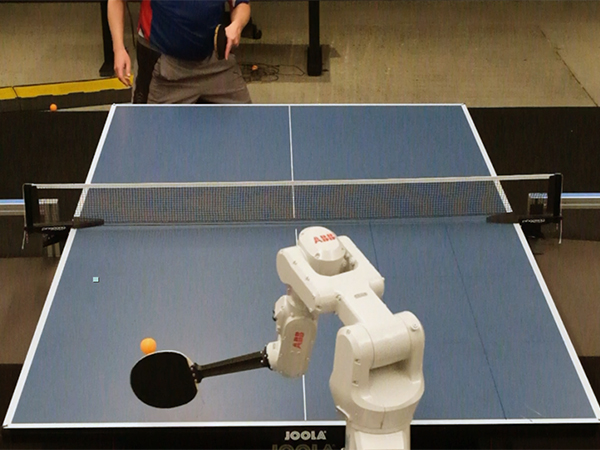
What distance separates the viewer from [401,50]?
972 centimetres

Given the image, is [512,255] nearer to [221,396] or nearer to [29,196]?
[221,396]

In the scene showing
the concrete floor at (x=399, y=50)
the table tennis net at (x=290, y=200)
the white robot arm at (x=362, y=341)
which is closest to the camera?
the white robot arm at (x=362, y=341)

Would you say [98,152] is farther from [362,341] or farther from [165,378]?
[362,341]

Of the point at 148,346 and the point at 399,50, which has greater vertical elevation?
the point at 148,346

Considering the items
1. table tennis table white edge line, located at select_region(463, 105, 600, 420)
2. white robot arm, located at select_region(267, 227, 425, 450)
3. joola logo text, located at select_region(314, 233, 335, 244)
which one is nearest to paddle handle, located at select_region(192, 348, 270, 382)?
white robot arm, located at select_region(267, 227, 425, 450)

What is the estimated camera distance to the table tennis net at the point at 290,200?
405cm

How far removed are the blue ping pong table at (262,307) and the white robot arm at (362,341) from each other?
865 millimetres


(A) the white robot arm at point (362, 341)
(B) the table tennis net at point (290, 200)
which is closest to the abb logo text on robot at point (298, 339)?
(A) the white robot arm at point (362, 341)

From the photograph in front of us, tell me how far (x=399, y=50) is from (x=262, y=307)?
682 cm

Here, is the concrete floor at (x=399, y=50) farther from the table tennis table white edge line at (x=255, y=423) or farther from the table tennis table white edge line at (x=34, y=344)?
the table tennis table white edge line at (x=255, y=423)

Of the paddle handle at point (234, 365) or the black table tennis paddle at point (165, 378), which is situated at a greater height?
the black table tennis paddle at point (165, 378)

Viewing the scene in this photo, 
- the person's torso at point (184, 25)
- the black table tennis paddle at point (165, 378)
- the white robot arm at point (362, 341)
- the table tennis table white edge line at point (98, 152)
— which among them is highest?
the white robot arm at point (362, 341)

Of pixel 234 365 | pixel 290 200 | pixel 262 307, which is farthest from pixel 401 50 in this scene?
pixel 234 365

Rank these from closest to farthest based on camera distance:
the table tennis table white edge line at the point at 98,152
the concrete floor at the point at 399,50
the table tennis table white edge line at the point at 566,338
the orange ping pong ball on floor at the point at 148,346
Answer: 1. the table tennis table white edge line at the point at 566,338
2. the orange ping pong ball on floor at the point at 148,346
3. the table tennis table white edge line at the point at 98,152
4. the concrete floor at the point at 399,50
